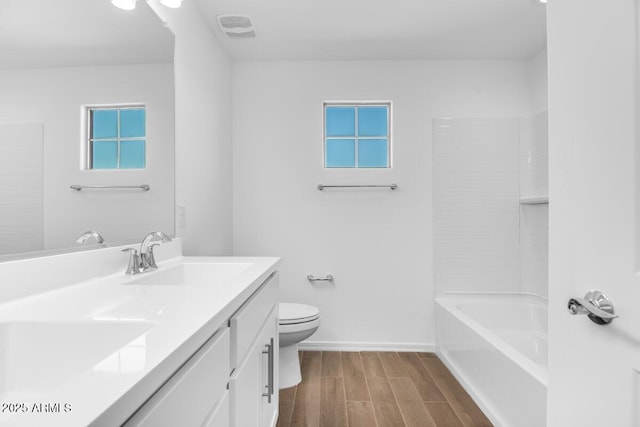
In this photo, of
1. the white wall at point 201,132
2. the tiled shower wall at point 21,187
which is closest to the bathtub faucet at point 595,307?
the tiled shower wall at point 21,187

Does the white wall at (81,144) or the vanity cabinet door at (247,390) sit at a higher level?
the white wall at (81,144)

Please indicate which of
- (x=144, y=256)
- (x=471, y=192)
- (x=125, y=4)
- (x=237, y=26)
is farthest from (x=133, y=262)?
(x=471, y=192)

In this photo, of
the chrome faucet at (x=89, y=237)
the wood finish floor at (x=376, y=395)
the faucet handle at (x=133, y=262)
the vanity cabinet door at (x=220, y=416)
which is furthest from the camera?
the wood finish floor at (x=376, y=395)

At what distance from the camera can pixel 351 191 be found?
9.31ft

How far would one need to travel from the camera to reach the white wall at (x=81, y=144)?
40.6 inches

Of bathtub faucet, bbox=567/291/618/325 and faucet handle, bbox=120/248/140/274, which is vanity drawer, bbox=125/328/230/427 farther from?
bathtub faucet, bbox=567/291/618/325

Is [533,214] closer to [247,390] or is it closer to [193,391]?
[247,390]

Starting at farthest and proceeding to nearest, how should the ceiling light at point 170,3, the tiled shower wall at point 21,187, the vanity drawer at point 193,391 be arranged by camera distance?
the ceiling light at point 170,3 → the tiled shower wall at point 21,187 → the vanity drawer at point 193,391

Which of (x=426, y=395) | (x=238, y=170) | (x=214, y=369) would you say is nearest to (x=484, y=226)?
(x=426, y=395)

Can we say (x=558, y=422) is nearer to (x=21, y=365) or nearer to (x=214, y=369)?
(x=214, y=369)

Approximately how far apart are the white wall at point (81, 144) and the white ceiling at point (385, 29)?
929mm

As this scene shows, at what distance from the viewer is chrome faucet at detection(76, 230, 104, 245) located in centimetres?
123

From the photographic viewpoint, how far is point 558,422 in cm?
81

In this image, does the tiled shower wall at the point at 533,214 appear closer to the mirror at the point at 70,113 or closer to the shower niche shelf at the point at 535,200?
the shower niche shelf at the point at 535,200
